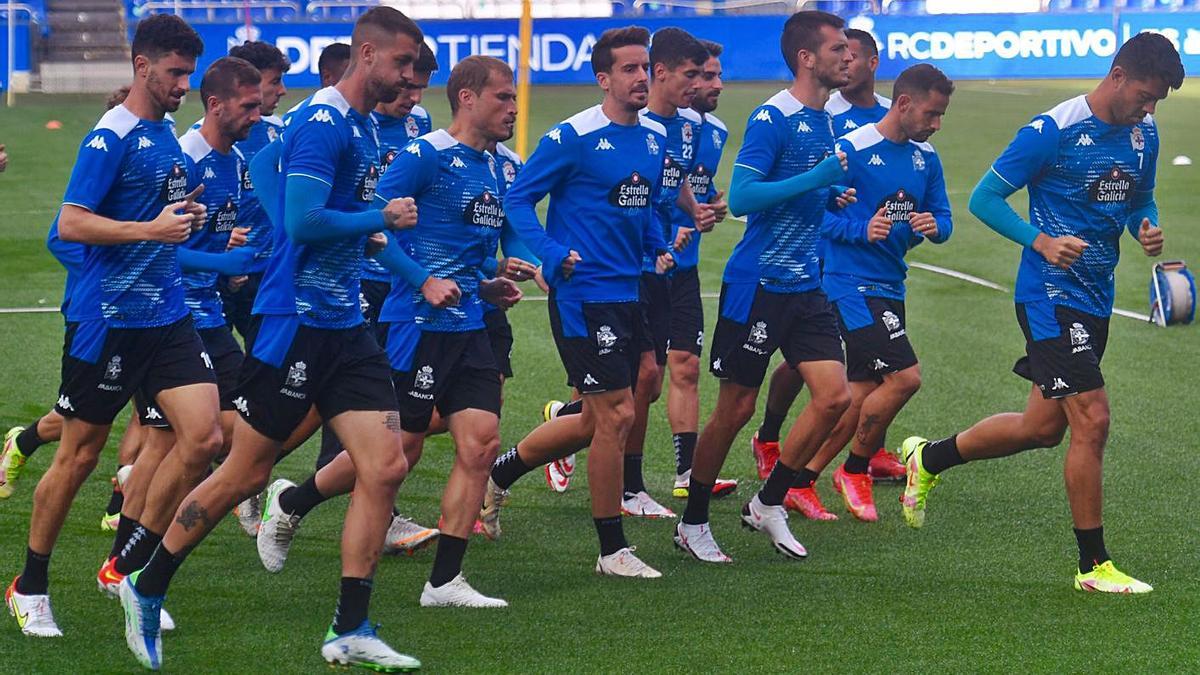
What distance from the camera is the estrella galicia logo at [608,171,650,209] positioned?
7.68 metres

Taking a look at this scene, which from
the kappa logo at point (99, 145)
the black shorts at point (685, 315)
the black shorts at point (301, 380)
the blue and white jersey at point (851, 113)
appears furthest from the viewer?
the blue and white jersey at point (851, 113)

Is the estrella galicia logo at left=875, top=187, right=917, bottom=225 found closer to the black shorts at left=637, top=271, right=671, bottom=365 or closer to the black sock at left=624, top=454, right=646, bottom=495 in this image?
the black shorts at left=637, top=271, right=671, bottom=365

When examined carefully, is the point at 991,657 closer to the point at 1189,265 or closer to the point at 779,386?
the point at 779,386

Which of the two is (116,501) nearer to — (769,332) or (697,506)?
(697,506)

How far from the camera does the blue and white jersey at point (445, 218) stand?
24.1ft

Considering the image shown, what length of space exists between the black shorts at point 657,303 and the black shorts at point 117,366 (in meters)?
2.83

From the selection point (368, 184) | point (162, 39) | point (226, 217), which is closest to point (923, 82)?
point (368, 184)

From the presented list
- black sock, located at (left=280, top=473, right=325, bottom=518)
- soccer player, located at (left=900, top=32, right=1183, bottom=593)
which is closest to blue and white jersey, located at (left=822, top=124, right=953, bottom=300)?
soccer player, located at (left=900, top=32, right=1183, bottom=593)

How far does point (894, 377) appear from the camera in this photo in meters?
9.10

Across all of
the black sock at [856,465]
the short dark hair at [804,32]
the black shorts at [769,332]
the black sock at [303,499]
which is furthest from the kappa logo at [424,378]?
the black sock at [856,465]

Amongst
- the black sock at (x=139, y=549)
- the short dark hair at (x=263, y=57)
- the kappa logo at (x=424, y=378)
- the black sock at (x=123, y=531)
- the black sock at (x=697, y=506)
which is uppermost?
the short dark hair at (x=263, y=57)

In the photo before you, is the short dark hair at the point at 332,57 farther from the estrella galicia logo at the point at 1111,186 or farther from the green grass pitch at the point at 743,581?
the estrella galicia logo at the point at 1111,186

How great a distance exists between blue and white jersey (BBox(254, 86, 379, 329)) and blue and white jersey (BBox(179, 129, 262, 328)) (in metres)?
1.76

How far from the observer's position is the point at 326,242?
630 centimetres
